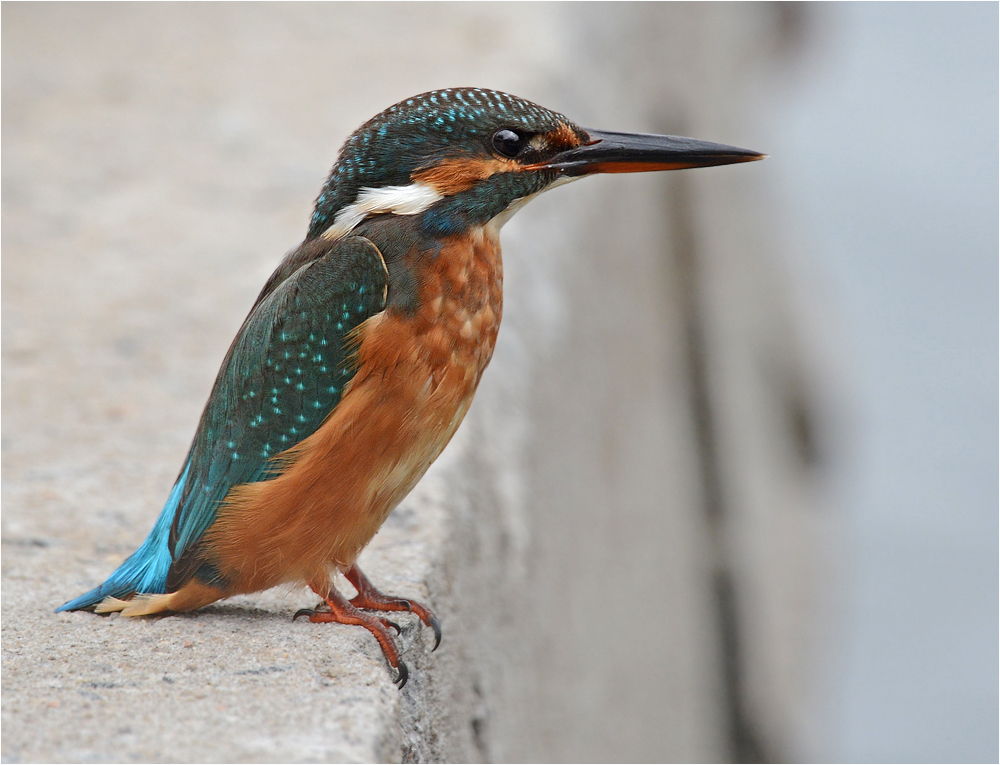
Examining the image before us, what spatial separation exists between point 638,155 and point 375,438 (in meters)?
0.62

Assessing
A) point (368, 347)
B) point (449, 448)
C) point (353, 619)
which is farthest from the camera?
point (449, 448)

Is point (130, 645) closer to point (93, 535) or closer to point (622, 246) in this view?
point (93, 535)

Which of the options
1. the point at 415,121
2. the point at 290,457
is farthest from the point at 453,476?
the point at 415,121

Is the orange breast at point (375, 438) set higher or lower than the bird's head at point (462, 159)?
lower

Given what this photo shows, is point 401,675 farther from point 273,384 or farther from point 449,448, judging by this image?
point 449,448

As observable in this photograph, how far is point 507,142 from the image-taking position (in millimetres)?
1560

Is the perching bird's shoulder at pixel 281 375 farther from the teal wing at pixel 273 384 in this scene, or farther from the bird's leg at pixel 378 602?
the bird's leg at pixel 378 602

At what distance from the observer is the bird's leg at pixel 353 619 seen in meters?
1.54

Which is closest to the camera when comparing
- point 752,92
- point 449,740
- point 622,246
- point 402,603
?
point 402,603

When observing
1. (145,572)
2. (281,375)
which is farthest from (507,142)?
(145,572)

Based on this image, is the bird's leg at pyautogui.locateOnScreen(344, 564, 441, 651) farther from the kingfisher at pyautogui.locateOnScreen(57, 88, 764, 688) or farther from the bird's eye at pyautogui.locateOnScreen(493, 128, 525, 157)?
the bird's eye at pyautogui.locateOnScreen(493, 128, 525, 157)

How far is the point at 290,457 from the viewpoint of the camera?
1.54 meters

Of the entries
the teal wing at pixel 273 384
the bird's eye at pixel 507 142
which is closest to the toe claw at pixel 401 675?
the teal wing at pixel 273 384

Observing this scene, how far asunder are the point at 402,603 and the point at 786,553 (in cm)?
642
